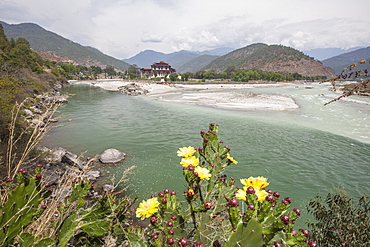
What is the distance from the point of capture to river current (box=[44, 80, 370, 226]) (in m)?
8.41

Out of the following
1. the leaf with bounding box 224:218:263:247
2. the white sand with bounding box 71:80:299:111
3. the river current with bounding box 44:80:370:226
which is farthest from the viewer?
the white sand with bounding box 71:80:299:111

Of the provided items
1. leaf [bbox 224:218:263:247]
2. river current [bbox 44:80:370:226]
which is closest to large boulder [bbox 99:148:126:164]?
river current [bbox 44:80:370:226]

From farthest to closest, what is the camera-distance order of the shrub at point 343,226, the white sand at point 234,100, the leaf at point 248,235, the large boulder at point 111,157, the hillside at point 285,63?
the hillside at point 285,63, the white sand at point 234,100, the large boulder at point 111,157, the shrub at point 343,226, the leaf at point 248,235

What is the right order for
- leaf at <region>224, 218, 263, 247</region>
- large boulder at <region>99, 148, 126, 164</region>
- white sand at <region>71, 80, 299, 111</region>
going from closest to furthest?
leaf at <region>224, 218, 263, 247</region>
large boulder at <region>99, 148, 126, 164</region>
white sand at <region>71, 80, 299, 111</region>

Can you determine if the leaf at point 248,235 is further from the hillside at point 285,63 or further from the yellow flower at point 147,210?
the hillside at point 285,63

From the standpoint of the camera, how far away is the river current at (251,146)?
27.6 ft

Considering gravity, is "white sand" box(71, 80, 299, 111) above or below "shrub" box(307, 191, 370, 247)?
above

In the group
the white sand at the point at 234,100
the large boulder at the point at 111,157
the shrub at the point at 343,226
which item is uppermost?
the white sand at the point at 234,100

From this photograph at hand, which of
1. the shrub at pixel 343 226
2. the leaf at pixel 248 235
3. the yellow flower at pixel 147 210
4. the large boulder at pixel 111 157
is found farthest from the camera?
the large boulder at pixel 111 157

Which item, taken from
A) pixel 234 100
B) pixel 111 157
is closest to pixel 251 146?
pixel 111 157

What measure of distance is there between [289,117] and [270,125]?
15.6ft

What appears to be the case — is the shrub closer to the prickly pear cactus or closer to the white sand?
the prickly pear cactus

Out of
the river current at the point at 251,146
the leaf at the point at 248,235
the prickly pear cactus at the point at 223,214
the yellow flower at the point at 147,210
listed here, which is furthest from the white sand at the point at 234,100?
the leaf at the point at 248,235

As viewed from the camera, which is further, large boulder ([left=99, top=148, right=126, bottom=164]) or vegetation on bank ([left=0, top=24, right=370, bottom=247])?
large boulder ([left=99, top=148, right=126, bottom=164])
